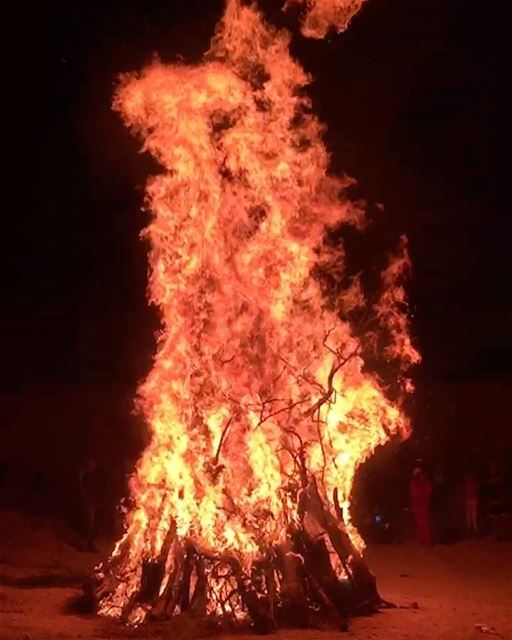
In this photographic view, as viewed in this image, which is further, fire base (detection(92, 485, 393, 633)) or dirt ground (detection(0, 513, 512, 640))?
fire base (detection(92, 485, 393, 633))

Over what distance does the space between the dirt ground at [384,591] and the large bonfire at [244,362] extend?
51cm

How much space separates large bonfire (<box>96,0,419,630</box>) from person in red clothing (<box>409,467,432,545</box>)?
12.1 feet

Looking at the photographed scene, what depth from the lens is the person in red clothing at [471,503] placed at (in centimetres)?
1523

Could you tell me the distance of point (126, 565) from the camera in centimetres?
1048

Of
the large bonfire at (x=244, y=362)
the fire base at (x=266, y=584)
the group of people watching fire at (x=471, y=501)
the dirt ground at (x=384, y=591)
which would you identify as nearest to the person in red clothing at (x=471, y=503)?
the group of people watching fire at (x=471, y=501)

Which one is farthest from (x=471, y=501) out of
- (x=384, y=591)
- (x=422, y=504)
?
(x=384, y=591)

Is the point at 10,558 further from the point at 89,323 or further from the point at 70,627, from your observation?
the point at 89,323

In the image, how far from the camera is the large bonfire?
10000 mm

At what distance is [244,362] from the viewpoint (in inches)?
418

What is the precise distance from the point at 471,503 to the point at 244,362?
20.0 ft

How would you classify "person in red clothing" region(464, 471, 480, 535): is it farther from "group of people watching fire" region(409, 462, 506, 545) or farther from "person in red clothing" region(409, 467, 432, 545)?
"person in red clothing" region(409, 467, 432, 545)

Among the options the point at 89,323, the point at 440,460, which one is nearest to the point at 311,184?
the point at 440,460

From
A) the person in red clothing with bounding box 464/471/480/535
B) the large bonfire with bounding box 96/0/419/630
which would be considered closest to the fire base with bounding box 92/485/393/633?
the large bonfire with bounding box 96/0/419/630

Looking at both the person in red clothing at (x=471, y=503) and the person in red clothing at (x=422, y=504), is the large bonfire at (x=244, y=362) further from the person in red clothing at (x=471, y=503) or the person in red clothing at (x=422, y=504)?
the person in red clothing at (x=471, y=503)
